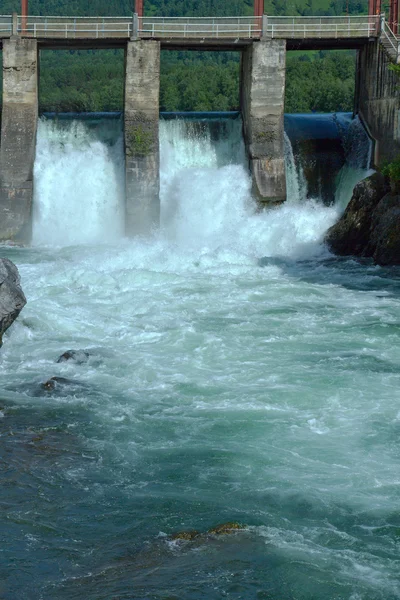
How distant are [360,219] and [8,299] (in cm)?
1533

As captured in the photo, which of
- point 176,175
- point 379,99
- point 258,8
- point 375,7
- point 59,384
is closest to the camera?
point 59,384

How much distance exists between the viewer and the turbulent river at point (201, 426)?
1125cm

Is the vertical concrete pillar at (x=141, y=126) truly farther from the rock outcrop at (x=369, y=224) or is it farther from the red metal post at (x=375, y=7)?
the red metal post at (x=375, y=7)

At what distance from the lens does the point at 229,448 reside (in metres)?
14.8

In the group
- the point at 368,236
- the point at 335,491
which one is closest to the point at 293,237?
the point at 368,236

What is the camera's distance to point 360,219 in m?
31.8

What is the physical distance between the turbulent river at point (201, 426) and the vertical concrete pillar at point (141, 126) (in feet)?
11.1

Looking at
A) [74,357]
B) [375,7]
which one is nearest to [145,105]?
[375,7]

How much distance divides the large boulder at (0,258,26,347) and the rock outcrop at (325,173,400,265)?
13.6 metres

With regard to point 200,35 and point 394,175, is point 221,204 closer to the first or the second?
point 200,35

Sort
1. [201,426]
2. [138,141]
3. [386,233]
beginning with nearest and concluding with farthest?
1. [201,426]
2. [386,233]
3. [138,141]

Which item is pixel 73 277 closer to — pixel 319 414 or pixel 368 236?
pixel 368 236

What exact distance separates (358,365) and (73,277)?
10767 mm

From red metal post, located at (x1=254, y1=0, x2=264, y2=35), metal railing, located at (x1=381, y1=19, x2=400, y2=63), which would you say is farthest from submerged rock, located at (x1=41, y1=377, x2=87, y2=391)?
red metal post, located at (x1=254, y1=0, x2=264, y2=35)
